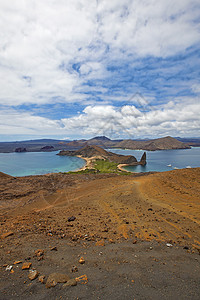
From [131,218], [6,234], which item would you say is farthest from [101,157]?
[6,234]

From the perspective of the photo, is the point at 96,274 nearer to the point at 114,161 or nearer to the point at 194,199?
the point at 194,199

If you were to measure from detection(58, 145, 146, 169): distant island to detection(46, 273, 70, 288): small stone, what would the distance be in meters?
46.4

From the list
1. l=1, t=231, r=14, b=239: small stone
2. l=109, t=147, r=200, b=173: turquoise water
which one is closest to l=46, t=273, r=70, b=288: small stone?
l=1, t=231, r=14, b=239: small stone

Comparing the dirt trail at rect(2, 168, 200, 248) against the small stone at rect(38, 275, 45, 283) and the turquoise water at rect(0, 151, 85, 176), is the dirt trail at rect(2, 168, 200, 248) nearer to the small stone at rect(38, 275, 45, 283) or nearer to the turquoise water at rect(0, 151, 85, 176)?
the small stone at rect(38, 275, 45, 283)

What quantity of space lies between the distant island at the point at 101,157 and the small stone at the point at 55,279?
4637 centimetres

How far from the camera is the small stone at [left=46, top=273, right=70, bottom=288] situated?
116 inches

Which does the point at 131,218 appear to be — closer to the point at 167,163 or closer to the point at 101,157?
the point at 101,157

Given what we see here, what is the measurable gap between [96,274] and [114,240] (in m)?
1.72

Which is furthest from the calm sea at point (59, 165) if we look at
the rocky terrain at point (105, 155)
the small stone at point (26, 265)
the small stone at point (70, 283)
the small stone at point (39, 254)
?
the small stone at point (70, 283)

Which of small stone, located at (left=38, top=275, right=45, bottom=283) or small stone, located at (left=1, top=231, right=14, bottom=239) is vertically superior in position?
small stone, located at (left=38, top=275, right=45, bottom=283)

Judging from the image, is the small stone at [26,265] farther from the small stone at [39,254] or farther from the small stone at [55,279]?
the small stone at [55,279]

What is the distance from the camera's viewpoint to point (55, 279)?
121 inches

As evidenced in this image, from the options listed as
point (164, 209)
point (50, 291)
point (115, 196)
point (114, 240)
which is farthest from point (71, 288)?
point (115, 196)

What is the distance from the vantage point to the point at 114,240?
16.0 ft
